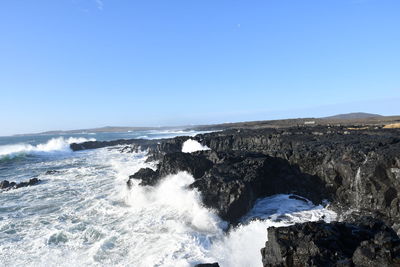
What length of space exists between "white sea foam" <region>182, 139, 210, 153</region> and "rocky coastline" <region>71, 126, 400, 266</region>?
11885 mm

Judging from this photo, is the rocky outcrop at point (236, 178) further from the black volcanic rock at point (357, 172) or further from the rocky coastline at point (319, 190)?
the black volcanic rock at point (357, 172)

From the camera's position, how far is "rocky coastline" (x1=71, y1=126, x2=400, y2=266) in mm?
5776

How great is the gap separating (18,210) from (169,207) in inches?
319

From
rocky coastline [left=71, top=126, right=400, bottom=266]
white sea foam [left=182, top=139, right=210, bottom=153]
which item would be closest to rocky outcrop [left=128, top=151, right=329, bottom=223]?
rocky coastline [left=71, top=126, right=400, bottom=266]

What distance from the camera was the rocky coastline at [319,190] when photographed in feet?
19.0

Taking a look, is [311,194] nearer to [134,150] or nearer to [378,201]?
[378,201]

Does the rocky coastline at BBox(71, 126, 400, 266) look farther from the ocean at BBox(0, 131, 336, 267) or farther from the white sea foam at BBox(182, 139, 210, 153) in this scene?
the white sea foam at BBox(182, 139, 210, 153)

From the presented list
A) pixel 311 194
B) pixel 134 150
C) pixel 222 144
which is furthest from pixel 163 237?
pixel 134 150

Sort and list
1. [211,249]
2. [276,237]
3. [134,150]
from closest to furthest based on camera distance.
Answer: [276,237] < [211,249] < [134,150]

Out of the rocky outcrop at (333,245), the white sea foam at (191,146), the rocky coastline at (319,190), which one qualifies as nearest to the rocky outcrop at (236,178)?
the rocky coastline at (319,190)

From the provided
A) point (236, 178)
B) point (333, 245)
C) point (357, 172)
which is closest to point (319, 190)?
point (357, 172)

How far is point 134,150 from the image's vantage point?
41.7m

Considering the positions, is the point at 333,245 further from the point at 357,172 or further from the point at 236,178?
the point at 357,172

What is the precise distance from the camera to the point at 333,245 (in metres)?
5.87
